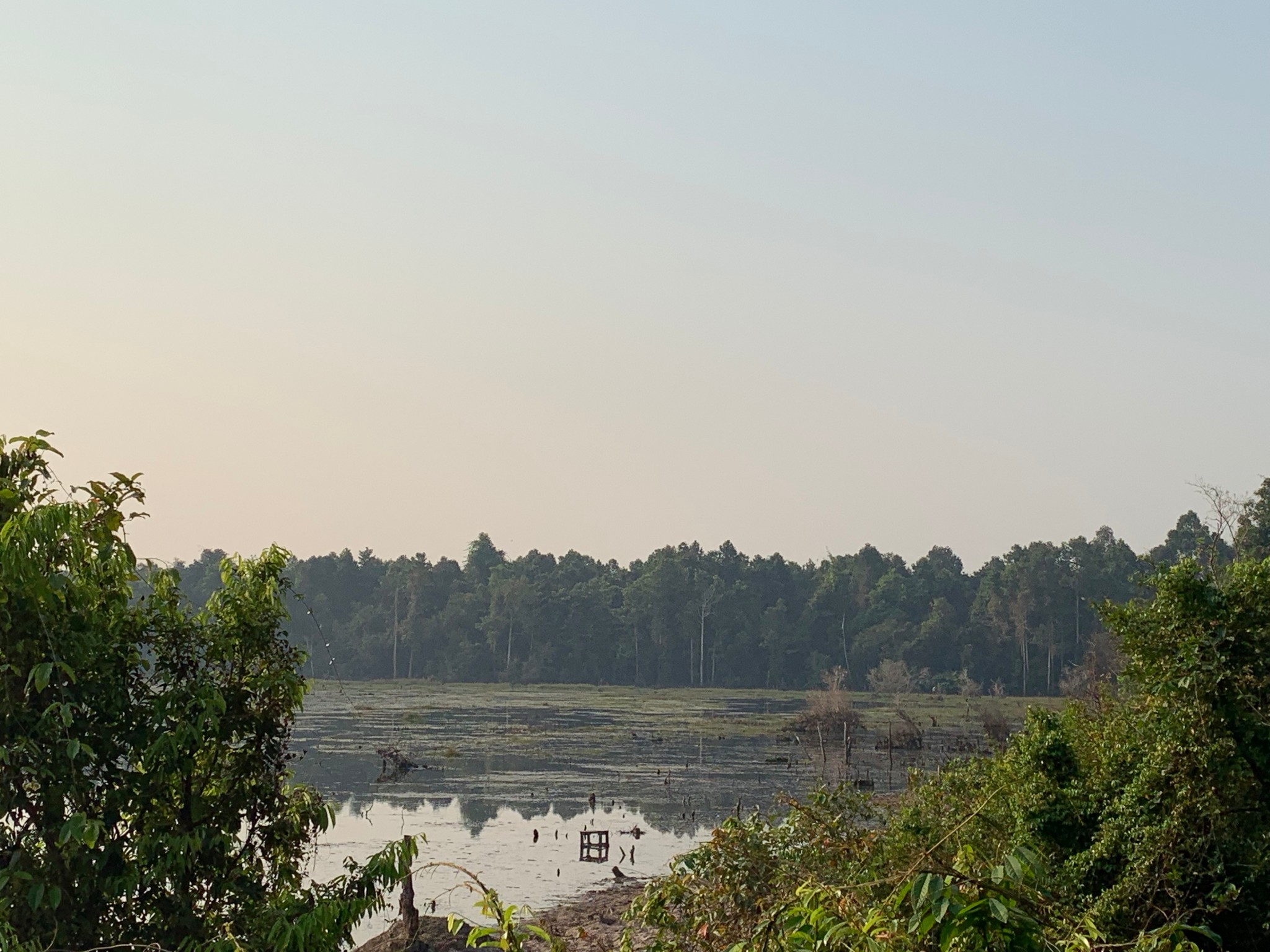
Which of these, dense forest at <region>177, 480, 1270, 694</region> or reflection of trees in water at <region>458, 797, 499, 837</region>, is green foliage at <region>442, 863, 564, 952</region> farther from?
dense forest at <region>177, 480, 1270, 694</region>

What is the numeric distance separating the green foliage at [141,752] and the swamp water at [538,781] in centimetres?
435

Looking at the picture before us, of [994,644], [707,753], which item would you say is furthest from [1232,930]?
[994,644]

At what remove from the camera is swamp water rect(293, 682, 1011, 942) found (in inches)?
1067

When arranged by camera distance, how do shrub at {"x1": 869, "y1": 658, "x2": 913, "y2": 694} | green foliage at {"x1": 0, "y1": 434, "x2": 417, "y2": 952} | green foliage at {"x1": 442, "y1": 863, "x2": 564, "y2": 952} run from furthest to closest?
shrub at {"x1": 869, "y1": 658, "x2": 913, "y2": 694} < green foliage at {"x1": 0, "y1": 434, "x2": 417, "y2": 952} < green foliage at {"x1": 442, "y1": 863, "x2": 564, "y2": 952}

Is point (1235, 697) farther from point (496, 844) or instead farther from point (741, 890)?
point (496, 844)

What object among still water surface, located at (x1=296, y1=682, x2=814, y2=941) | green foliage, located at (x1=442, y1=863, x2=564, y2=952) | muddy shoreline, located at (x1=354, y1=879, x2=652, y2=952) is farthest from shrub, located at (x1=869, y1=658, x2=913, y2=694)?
green foliage, located at (x1=442, y1=863, x2=564, y2=952)

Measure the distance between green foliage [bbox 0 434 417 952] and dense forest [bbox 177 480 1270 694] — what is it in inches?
3538

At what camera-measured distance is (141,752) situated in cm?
718

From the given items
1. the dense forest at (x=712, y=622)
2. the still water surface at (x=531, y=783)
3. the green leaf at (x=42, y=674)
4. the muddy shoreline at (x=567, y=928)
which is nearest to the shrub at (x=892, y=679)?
the dense forest at (x=712, y=622)

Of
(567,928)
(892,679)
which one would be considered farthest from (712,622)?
(567,928)

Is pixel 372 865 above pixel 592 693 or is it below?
above

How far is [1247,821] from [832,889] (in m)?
8.50

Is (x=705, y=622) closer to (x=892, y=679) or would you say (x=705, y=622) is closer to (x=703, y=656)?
(x=703, y=656)

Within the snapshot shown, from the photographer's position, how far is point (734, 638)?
350 feet
